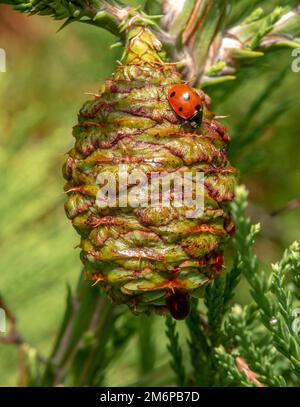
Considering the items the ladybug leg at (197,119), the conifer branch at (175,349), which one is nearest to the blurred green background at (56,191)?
the conifer branch at (175,349)

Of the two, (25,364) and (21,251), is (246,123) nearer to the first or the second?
(25,364)

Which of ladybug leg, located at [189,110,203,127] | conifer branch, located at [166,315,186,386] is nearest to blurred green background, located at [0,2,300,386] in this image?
conifer branch, located at [166,315,186,386]

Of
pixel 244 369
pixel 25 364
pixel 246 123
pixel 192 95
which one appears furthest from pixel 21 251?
pixel 192 95

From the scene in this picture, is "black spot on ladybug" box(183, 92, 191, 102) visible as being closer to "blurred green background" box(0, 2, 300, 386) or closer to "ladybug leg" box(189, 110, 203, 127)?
"ladybug leg" box(189, 110, 203, 127)

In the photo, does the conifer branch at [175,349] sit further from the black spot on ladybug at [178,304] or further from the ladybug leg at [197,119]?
the ladybug leg at [197,119]

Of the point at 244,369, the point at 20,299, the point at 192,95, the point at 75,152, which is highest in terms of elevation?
the point at 192,95

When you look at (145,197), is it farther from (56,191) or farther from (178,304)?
(56,191)
